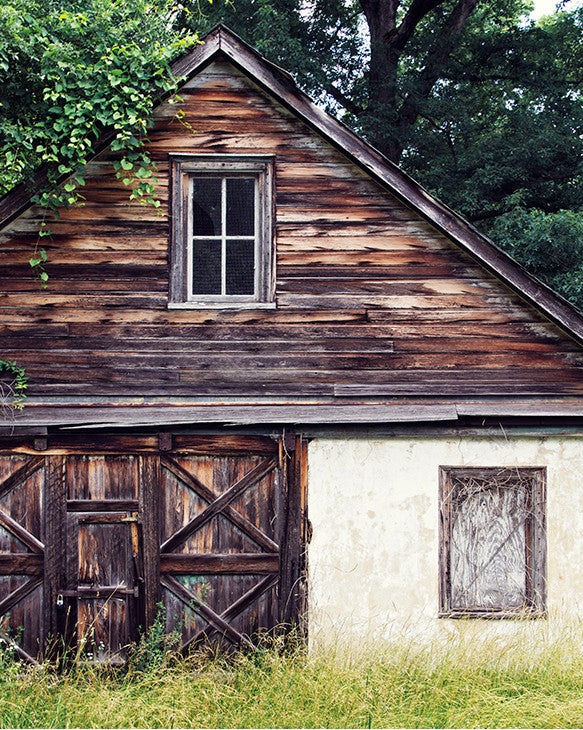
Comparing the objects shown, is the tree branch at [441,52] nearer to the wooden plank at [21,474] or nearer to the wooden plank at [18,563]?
the wooden plank at [21,474]

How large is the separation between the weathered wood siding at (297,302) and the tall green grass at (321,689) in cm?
253

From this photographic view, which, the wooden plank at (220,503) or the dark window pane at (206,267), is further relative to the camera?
the dark window pane at (206,267)

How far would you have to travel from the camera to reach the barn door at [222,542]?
6.69 meters

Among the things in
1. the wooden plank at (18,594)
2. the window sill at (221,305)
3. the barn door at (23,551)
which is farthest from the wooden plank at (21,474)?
the window sill at (221,305)

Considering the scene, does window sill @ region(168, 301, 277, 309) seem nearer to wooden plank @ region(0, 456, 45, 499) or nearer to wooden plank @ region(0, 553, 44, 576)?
wooden plank @ region(0, 456, 45, 499)

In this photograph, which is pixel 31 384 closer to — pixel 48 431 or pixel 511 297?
pixel 48 431

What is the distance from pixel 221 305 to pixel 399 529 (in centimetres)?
284

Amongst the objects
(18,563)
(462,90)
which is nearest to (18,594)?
(18,563)

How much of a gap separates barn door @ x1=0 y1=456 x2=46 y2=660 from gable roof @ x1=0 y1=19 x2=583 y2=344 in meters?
2.42

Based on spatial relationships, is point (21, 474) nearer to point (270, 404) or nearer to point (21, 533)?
point (21, 533)

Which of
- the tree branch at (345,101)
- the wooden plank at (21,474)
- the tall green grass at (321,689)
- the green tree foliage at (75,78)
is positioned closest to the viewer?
the tall green grass at (321,689)

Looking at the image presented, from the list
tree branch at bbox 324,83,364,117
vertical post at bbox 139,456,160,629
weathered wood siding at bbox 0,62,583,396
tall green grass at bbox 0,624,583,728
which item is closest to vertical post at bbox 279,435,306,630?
tall green grass at bbox 0,624,583,728

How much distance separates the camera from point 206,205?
689 centimetres

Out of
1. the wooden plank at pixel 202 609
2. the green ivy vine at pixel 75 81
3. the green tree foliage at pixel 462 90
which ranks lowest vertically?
the wooden plank at pixel 202 609
